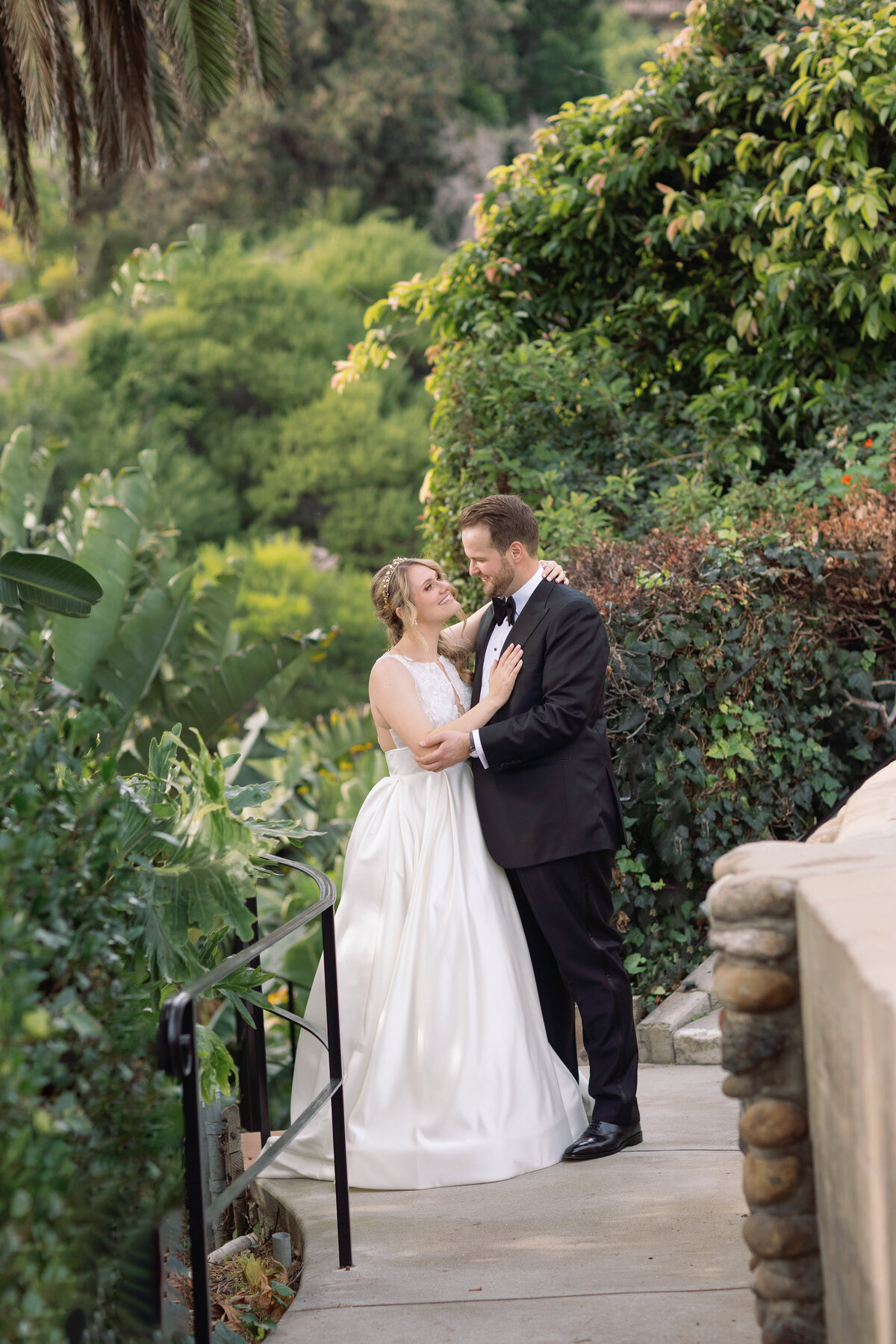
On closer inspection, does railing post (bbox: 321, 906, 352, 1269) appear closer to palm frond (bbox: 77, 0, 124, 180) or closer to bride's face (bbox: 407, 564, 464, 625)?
bride's face (bbox: 407, 564, 464, 625)

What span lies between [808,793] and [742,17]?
561 centimetres

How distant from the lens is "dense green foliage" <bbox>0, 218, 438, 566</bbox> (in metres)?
22.6

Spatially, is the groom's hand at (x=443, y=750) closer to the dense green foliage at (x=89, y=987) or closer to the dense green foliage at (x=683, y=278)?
the dense green foliage at (x=89, y=987)

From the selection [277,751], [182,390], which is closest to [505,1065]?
[277,751]

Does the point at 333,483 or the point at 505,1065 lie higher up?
the point at 333,483

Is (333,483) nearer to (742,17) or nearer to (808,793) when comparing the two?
(742,17)

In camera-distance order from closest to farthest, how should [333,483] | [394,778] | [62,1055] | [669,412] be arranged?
1. [62,1055]
2. [394,778]
3. [669,412]
4. [333,483]

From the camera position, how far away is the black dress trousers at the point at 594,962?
401cm

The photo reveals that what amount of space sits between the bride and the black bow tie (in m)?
0.17

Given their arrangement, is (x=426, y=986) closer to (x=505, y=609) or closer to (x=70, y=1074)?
(x=505, y=609)

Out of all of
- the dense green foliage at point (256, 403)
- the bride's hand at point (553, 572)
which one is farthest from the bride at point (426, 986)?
the dense green foliage at point (256, 403)

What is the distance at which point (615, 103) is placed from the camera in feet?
28.4

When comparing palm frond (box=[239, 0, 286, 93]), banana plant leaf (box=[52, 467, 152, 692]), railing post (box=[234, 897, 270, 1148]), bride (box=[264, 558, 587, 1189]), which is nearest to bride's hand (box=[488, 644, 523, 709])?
bride (box=[264, 558, 587, 1189])

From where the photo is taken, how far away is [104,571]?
8.06 meters
